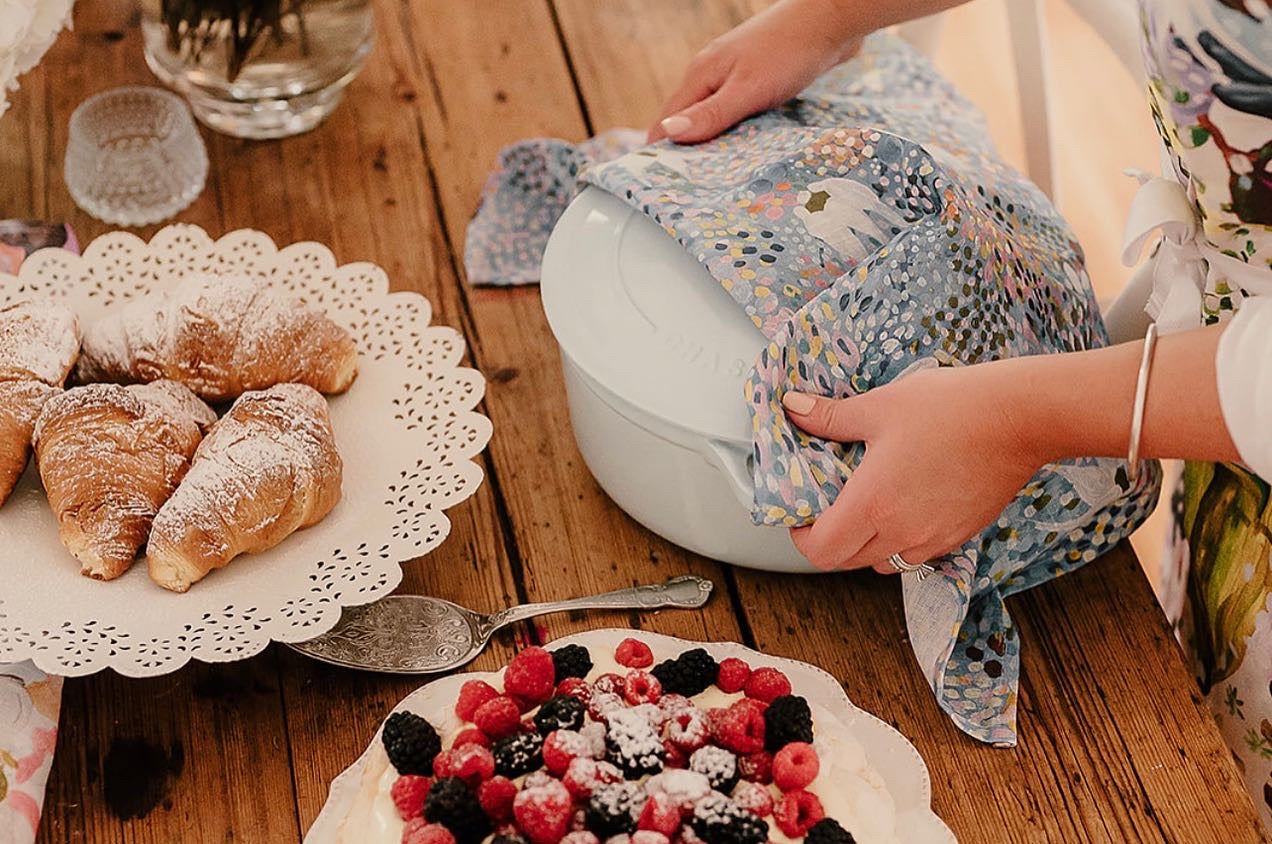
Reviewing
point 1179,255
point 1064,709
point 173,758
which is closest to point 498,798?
point 173,758

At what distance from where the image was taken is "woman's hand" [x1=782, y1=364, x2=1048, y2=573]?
82 cm

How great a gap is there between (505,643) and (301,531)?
0.51 feet

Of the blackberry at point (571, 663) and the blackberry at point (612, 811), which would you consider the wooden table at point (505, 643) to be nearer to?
the blackberry at point (571, 663)

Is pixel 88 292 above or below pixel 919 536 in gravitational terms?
below

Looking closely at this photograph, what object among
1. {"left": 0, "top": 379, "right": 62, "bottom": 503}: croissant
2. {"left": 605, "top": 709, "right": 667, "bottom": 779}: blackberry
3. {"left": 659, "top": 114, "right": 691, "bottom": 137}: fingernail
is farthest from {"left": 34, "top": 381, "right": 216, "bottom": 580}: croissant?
{"left": 659, "top": 114, "right": 691, "bottom": 137}: fingernail

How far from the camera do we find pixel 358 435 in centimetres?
99

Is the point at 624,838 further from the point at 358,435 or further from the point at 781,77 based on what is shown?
the point at 781,77

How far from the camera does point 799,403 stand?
87cm

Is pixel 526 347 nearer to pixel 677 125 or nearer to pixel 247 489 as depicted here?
pixel 677 125

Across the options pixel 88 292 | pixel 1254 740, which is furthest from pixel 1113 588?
pixel 88 292

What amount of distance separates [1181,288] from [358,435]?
0.57 m

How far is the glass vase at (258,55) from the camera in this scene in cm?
118

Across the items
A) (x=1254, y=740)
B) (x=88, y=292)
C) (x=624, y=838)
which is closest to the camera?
(x=624, y=838)

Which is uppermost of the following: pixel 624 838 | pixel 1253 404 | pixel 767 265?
→ pixel 1253 404
